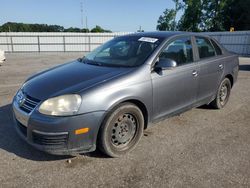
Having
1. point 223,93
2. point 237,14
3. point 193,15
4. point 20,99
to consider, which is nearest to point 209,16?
point 193,15

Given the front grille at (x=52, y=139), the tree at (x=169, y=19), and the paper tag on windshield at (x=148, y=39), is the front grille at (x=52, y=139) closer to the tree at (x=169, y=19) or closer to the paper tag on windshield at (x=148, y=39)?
the paper tag on windshield at (x=148, y=39)

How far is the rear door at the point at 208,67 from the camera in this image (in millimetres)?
4797

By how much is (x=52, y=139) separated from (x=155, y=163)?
1.34 meters

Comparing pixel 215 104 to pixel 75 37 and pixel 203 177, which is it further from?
pixel 75 37

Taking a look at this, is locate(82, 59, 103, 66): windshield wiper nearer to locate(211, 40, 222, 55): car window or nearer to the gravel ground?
the gravel ground

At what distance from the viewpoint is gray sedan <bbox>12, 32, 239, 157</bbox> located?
10.2ft

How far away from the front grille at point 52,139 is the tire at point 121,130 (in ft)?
1.54

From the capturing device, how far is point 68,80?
3.51 metres

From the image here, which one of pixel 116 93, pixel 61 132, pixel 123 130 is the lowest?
pixel 123 130

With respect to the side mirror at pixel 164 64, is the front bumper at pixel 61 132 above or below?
below

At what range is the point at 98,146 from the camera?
11.2 feet

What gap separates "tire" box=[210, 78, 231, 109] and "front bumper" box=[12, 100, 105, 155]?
3.20 metres

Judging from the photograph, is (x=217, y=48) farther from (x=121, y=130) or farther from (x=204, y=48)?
(x=121, y=130)

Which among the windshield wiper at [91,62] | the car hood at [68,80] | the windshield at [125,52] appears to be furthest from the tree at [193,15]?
the car hood at [68,80]
